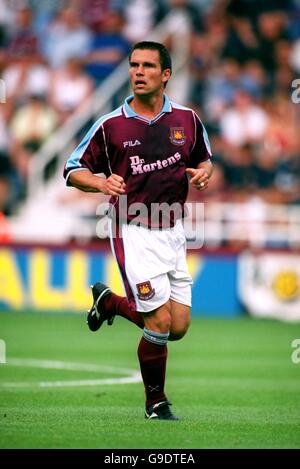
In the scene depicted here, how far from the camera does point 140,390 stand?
9.99m

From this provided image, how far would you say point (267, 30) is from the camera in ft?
70.9

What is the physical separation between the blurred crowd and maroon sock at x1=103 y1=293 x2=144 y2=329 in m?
10.5

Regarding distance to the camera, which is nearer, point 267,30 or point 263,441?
point 263,441

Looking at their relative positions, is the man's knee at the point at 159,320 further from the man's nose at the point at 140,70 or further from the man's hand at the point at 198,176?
the man's nose at the point at 140,70

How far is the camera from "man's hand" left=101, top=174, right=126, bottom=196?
789 centimetres

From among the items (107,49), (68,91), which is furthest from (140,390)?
(107,49)

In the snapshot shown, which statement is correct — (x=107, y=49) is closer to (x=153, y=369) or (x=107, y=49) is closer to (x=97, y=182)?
(x=97, y=182)

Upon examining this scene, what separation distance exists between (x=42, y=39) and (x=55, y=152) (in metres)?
2.66

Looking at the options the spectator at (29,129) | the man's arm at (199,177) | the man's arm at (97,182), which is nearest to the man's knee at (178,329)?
the man's arm at (199,177)

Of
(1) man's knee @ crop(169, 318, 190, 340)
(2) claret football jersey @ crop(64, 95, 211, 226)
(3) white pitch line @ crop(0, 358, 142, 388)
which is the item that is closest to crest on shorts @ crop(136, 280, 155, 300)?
(1) man's knee @ crop(169, 318, 190, 340)

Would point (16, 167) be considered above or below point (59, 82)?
below

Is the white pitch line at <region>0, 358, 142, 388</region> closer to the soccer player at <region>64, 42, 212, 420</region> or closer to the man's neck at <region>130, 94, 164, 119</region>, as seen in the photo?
the soccer player at <region>64, 42, 212, 420</region>

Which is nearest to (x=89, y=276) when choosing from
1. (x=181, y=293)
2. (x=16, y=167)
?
(x=16, y=167)
